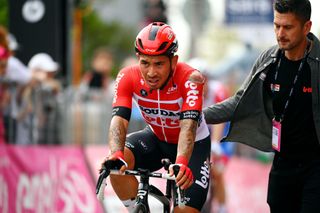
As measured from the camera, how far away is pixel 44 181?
1449 cm

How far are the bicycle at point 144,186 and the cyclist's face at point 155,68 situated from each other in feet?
2.22

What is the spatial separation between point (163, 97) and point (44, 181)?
5870 mm

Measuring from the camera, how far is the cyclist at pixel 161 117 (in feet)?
28.4

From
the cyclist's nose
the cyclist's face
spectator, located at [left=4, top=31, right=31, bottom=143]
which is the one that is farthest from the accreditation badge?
spectator, located at [left=4, top=31, right=31, bottom=143]

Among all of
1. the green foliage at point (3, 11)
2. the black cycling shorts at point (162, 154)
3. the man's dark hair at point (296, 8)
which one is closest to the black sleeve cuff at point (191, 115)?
the black cycling shorts at point (162, 154)

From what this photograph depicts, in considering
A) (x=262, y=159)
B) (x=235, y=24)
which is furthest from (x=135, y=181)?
(x=262, y=159)

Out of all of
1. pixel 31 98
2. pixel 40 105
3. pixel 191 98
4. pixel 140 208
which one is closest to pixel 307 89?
pixel 191 98

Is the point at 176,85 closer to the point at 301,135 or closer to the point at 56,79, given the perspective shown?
the point at 301,135

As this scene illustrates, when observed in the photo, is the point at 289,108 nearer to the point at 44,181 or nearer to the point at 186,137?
the point at 186,137

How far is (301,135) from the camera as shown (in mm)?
8852

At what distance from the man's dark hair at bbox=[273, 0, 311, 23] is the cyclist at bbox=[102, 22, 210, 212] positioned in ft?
2.90

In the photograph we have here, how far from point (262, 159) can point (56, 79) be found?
6.84 meters

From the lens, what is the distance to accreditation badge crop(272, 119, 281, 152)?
29.1ft

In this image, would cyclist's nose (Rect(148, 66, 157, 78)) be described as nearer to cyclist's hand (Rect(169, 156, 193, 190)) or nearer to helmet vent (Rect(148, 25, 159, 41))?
helmet vent (Rect(148, 25, 159, 41))
